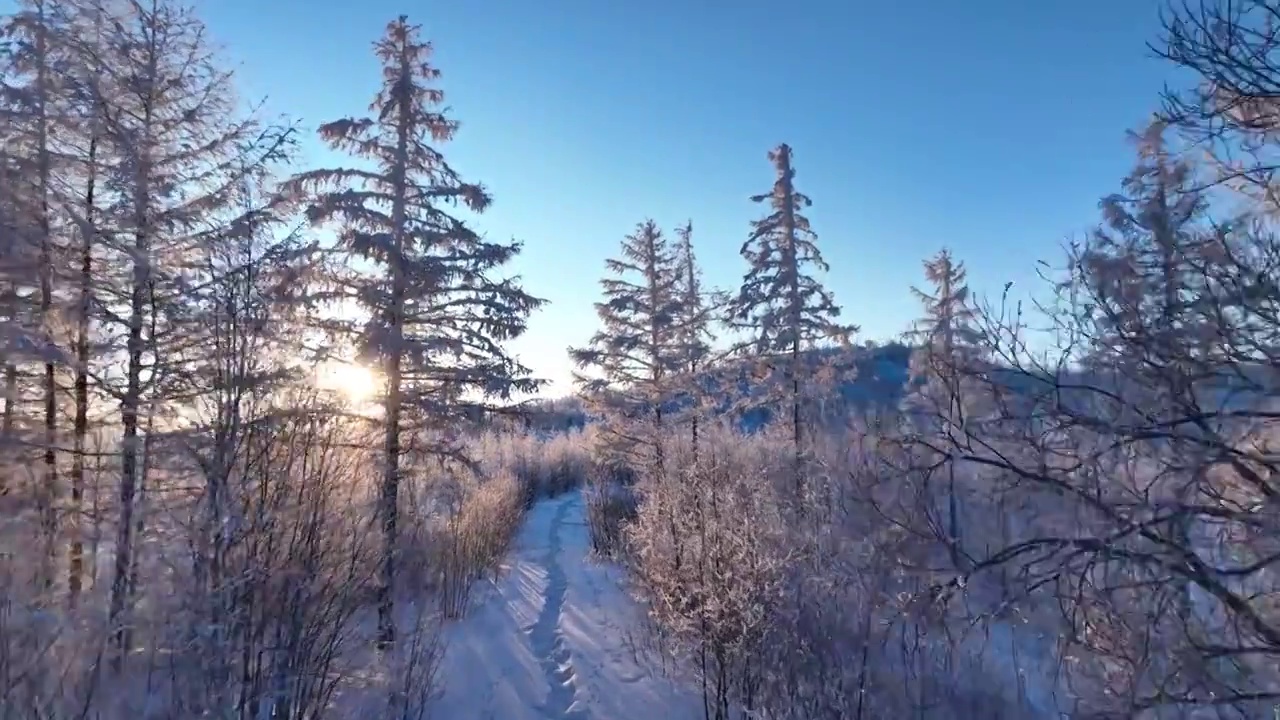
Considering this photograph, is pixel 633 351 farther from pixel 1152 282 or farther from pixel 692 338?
pixel 1152 282

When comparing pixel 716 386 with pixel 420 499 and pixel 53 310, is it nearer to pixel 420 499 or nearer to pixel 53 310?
pixel 420 499

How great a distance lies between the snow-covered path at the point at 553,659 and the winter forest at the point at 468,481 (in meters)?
0.07

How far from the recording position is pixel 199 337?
7906mm

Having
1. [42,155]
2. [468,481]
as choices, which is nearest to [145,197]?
[42,155]

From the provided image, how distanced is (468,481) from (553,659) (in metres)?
3.82

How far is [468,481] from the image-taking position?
1312 centimetres

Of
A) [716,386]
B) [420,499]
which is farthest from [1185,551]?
[716,386]

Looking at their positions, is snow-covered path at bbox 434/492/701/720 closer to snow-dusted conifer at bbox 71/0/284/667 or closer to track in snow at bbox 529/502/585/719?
track in snow at bbox 529/502/585/719

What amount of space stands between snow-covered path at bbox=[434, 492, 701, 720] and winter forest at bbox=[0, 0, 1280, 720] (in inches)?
2.8

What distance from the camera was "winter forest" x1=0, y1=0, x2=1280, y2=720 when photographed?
15.8 ft

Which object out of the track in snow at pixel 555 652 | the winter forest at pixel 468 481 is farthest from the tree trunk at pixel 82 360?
the track in snow at pixel 555 652

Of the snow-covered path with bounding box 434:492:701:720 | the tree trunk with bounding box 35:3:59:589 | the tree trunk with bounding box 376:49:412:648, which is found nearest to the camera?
the tree trunk with bounding box 35:3:59:589

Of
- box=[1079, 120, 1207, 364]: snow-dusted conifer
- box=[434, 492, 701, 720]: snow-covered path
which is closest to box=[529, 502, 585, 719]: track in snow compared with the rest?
box=[434, 492, 701, 720]: snow-covered path

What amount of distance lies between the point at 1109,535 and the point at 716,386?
1561 centimetres
